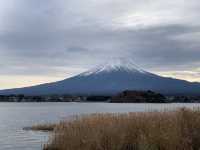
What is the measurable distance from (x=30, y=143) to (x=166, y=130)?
15776 mm

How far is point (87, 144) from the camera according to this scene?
59.7ft

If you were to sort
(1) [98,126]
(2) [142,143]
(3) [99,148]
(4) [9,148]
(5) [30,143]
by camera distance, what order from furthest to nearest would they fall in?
(5) [30,143] → (4) [9,148] → (1) [98,126] → (3) [99,148] → (2) [142,143]

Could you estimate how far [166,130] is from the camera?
16344 millimetres

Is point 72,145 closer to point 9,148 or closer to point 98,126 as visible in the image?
point 98,126

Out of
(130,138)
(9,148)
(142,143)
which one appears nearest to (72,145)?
(130,138)

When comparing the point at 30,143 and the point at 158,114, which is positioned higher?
the point at 158,114

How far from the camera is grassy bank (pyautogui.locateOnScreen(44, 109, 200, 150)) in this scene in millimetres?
15836

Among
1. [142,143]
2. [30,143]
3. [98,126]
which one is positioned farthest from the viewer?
[30,143]

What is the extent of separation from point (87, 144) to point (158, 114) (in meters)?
3.65

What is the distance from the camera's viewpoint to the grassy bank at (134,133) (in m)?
15.8

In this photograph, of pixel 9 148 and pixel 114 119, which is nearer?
pixel 114 119

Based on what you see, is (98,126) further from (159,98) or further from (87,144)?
(159,98)

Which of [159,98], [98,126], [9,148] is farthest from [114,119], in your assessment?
[159,98]

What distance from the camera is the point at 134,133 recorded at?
59.3 ft
